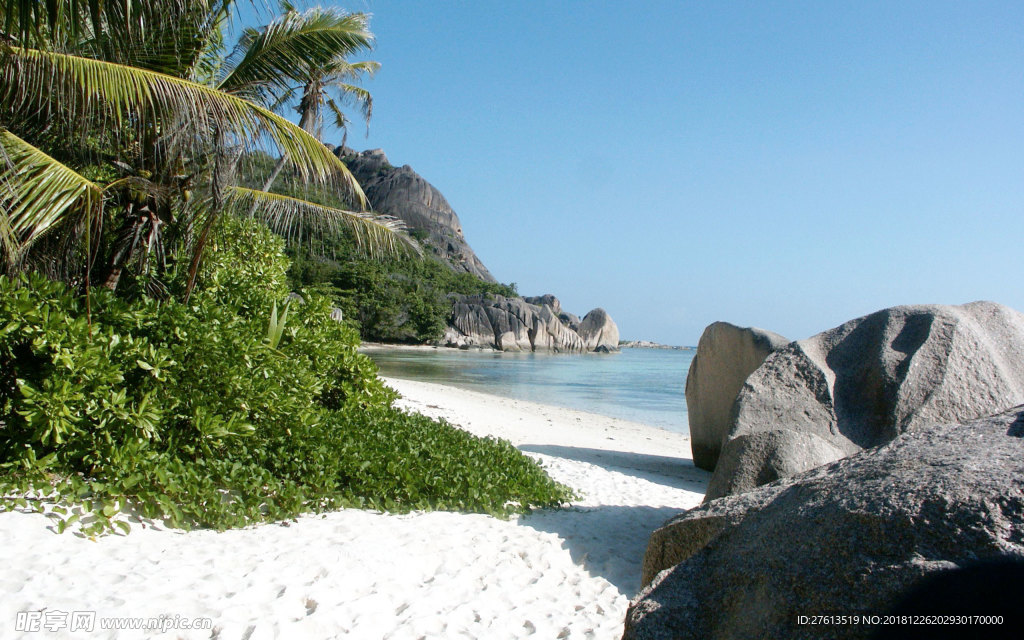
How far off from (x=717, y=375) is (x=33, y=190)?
7315 millimetres

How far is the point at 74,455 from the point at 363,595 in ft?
7.14

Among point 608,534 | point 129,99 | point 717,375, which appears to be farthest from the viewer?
point 717,375

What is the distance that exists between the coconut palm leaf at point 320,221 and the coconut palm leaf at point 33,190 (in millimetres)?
2498

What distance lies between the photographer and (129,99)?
5559 millimetres

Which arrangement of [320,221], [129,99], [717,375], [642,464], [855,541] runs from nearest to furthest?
1. [855,541]
2. [129,99]
3. [717,375]
4. [320,221]
5. [642,464]

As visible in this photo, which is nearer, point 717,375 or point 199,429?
point 199,429

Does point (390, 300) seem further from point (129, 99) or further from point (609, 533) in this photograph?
point (609, 533)

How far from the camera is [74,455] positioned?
4102mm

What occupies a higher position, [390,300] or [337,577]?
[390,300]

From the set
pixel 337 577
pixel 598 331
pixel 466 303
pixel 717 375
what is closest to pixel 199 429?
pixel 337 577

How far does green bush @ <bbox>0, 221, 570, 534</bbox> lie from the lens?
155 inches

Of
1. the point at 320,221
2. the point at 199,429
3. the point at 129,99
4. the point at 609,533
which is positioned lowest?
the point at 609,533

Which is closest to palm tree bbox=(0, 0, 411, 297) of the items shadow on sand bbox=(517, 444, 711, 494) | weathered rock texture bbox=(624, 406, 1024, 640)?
shadow on sand bbox=(517, 444, 711, 494)

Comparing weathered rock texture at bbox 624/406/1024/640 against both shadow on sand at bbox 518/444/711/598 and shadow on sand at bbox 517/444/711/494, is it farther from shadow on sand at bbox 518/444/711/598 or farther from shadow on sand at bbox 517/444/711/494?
shadow on sand at bbox 517/444/711/494
